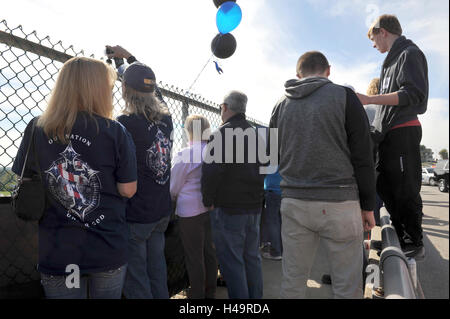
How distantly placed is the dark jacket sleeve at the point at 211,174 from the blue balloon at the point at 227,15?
7.15ft

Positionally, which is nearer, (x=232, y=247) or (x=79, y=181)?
(x=79, y=181)

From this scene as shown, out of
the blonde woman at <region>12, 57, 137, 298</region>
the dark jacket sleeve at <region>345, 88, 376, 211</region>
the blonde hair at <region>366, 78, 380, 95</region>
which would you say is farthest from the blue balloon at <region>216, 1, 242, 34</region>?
the blonde woman at <region>12, 57, 137, 298</region>

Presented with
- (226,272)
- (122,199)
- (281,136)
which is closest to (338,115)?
(281,136)

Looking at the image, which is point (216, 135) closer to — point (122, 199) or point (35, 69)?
point (122, 199)

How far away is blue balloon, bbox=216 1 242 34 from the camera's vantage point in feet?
12.5

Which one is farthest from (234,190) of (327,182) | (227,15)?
(227,15)

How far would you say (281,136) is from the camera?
1973 millimetres

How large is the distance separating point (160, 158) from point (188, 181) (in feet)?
2.01

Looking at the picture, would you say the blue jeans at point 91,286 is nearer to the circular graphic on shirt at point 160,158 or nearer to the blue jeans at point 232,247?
the circular graphic on shirt at point 160,158

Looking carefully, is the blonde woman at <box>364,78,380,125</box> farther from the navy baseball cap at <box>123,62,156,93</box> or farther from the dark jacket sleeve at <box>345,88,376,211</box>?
the navy baseball cap at <box>123,62,156,93</box>

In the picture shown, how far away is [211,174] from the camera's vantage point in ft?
7.68

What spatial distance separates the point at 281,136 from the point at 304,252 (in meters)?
0.82

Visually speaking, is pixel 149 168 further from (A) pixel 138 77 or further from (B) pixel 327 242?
(B) pixel 327 242

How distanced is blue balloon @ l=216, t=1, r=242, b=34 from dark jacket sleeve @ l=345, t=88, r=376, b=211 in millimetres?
2658
